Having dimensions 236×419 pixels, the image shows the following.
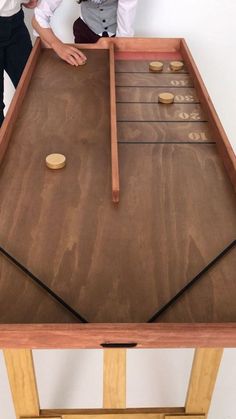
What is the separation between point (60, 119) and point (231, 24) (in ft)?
6.53

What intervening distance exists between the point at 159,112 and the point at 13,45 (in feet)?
3.89

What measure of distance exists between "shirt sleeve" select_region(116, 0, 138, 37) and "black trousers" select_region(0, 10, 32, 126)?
0.55 meters

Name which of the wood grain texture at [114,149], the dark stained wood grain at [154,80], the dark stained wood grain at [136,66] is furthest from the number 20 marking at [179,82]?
the wood grain texture at [114,149]

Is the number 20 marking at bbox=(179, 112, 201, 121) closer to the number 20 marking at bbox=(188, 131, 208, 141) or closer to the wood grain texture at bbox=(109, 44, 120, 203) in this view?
the number 20 marking at bbox=(188, 131, 208, 141)

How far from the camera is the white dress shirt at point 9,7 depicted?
2.27 m

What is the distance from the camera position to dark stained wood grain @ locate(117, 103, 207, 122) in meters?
1.69

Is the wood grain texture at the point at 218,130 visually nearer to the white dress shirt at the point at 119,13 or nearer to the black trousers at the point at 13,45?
the white dress shirt at the point at 119,13

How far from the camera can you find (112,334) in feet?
3.04

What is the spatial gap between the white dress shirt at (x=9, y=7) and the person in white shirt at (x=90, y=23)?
23 centimetres

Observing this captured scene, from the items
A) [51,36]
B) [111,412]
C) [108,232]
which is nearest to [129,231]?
[108,232]

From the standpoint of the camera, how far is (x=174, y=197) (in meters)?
1.32

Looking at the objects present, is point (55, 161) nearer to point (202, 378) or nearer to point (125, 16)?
point (202, 378)

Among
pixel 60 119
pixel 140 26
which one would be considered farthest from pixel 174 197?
pixel 140 26

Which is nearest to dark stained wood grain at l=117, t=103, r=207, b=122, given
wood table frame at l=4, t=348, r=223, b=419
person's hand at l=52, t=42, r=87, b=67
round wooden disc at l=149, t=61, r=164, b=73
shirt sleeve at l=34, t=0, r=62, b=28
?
round wooden disc at l=149, t=61, r=164, b=73
